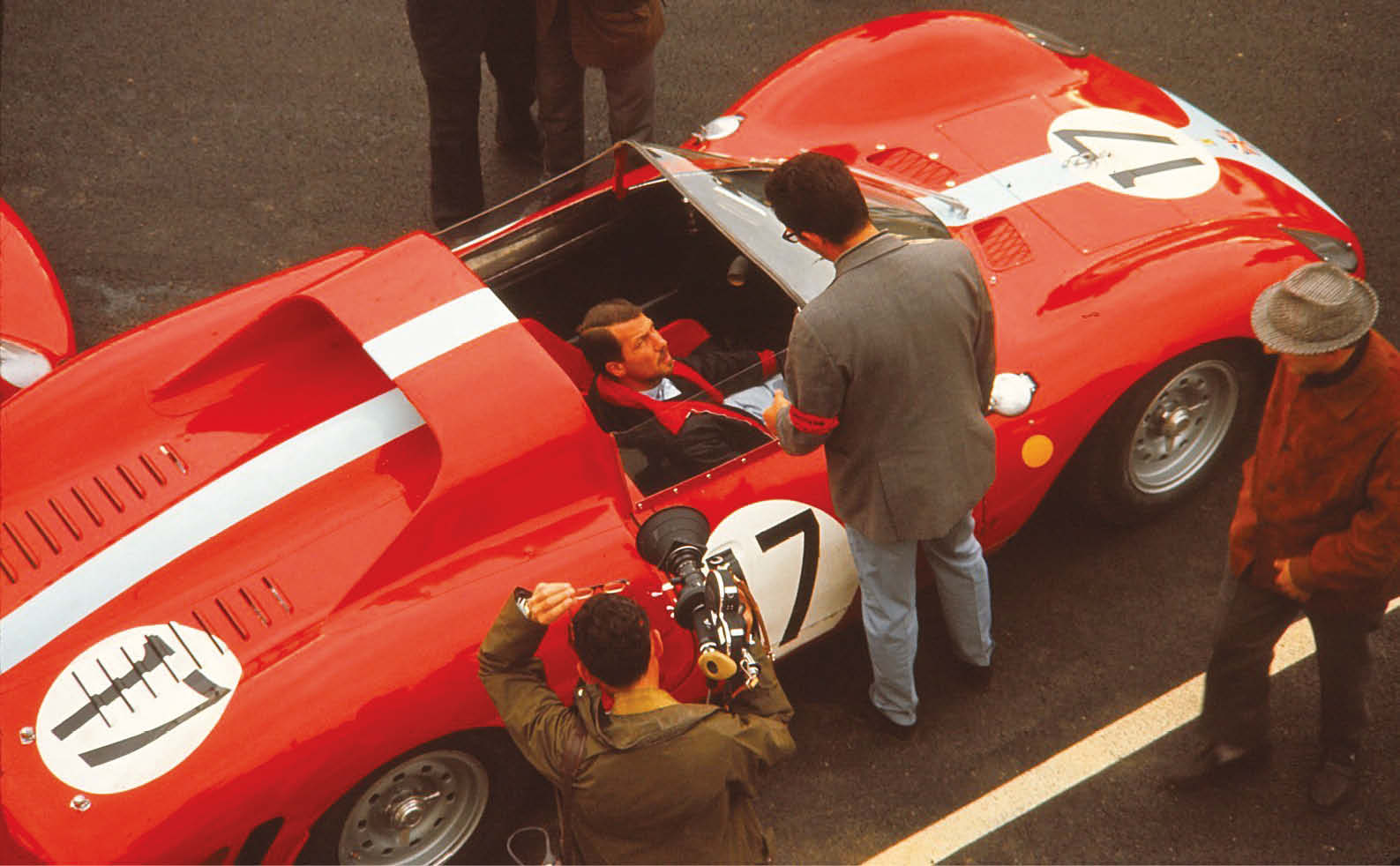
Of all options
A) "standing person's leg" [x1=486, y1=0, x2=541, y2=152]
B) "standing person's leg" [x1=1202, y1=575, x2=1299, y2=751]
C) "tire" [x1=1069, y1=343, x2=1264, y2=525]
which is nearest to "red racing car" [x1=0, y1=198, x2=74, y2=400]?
"standing person's leg" [x1=486, y1=0, x2=541, y2=152]

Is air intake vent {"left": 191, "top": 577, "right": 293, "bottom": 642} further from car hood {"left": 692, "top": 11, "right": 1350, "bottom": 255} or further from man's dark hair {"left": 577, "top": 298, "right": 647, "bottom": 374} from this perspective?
car hood {"left": 692, "top": 11, "right": 1350, "bottom": 255}

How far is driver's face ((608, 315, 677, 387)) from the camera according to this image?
3500 mm

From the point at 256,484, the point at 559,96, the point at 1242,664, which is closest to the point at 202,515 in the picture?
the point at 256,484

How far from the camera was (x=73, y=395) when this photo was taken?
11.4 feet

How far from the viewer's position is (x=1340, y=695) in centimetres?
327

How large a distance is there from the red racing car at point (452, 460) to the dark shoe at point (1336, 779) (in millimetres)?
984

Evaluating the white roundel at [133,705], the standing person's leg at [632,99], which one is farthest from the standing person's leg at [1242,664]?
the standing person's leg at [632,99]

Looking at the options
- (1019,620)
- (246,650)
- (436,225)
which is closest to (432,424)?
(246,650)

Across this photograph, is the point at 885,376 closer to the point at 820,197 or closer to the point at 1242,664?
the point at 820,197

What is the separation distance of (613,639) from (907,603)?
1.30 m

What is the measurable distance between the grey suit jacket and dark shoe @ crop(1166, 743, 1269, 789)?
40.6 inches

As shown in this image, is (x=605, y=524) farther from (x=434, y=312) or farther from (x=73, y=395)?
(x=73, y=395)

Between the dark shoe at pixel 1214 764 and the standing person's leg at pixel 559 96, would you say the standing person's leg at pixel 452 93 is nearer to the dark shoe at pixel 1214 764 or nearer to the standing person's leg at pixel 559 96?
the standing person's leg at pixel 559 96

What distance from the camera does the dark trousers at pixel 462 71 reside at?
509 centimetres
